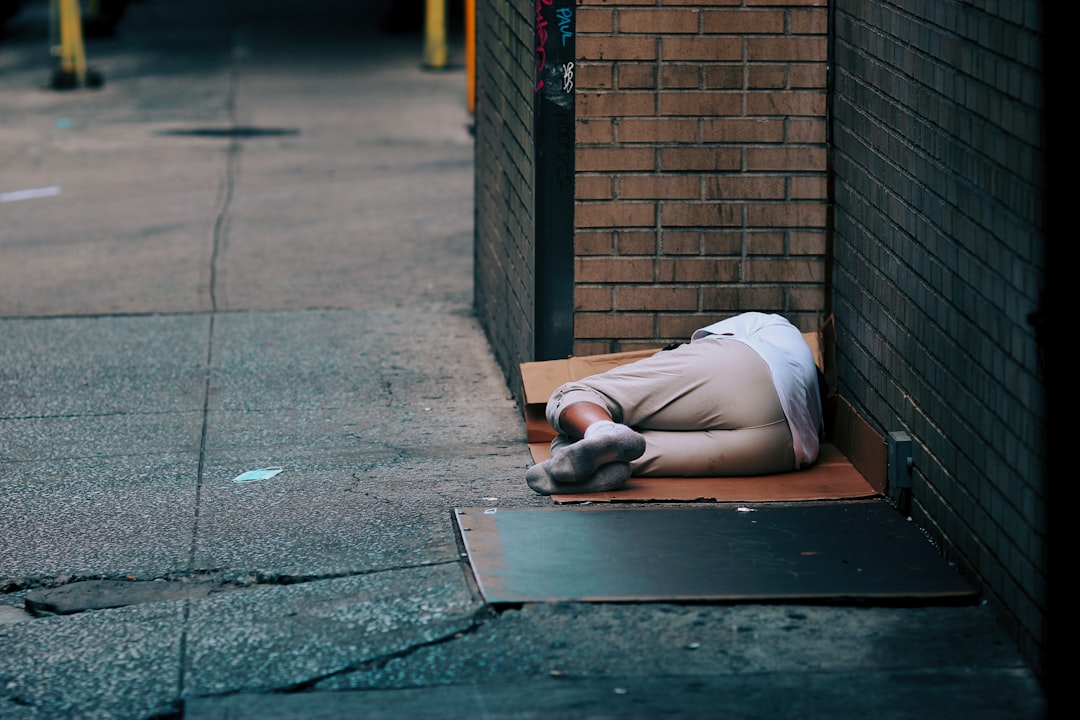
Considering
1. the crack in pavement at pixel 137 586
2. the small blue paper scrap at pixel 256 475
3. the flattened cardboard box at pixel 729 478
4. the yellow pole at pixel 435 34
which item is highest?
the yellow pole at pixel 435 34

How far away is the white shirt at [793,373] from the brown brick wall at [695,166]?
387 millimetres

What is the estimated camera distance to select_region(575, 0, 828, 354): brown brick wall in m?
5.95

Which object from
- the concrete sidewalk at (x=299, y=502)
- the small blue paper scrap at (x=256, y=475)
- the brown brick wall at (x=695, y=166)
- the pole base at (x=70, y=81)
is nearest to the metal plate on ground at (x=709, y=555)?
the concrete sidewalk at (x=299, y=502)

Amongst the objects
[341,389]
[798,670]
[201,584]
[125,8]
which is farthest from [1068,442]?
[125,8]

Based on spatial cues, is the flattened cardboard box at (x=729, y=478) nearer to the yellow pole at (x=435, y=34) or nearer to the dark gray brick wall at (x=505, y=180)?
the dark gray brick wall at (x=505, y=180)

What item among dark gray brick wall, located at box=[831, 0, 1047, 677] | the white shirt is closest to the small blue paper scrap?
the white shirt

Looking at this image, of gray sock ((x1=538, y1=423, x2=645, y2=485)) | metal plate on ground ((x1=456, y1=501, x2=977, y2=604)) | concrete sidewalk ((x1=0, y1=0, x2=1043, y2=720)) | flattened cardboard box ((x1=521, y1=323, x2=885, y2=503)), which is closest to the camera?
concrete sidewalk ((x1=0, y1=0, x2=1043, y2=720))

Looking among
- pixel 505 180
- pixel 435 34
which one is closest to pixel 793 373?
pixel 505 180

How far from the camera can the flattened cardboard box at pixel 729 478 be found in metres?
5.27

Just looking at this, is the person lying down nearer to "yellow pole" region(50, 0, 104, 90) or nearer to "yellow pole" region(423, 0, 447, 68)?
"yellow pole" region(423, 0, 447, 68)

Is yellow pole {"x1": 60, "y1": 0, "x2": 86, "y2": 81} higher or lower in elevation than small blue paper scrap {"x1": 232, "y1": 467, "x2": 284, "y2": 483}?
higher

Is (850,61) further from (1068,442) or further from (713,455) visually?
(1068,442)

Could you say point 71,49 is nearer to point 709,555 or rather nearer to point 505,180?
point 505,180

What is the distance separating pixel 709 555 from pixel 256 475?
1899 millimetres
